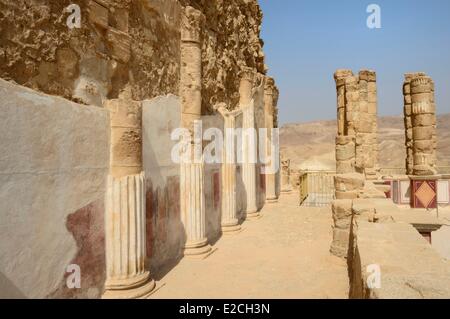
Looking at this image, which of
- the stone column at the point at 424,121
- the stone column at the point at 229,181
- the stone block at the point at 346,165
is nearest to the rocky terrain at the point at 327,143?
the stone column at the point at 424,121

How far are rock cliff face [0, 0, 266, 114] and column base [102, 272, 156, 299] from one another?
240 centimetres

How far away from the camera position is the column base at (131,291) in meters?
4.59

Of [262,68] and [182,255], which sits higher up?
[262,68]

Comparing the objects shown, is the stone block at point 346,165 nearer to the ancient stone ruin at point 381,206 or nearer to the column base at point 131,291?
the ancient stone ruin at point 381,206

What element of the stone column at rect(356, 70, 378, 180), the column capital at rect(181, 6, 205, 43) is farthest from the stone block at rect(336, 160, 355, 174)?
the column capital at rect(181, 6, 205, 43)

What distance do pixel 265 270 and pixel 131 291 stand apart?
2432mm

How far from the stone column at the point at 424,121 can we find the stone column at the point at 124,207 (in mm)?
15720

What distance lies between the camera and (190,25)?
281 inches

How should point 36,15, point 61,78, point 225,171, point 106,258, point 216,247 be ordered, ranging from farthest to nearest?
point 225,171
point 216,247
point 106,258
point 61,78
point 36,15

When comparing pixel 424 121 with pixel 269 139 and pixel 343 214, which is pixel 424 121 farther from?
pixel 343 214

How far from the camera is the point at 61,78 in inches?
159

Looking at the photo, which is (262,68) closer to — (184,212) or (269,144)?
(269,144)

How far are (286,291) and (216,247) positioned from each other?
269cm
